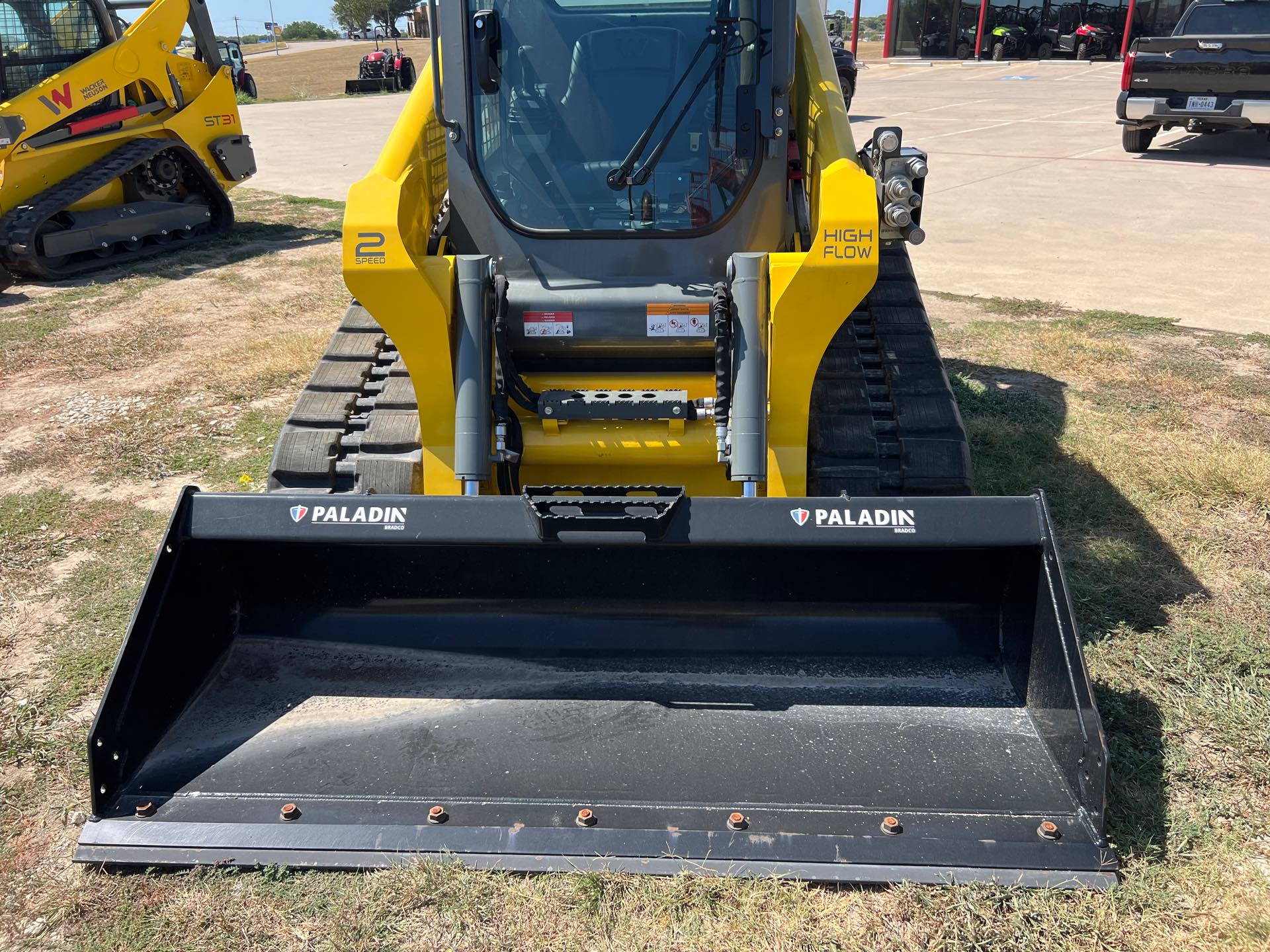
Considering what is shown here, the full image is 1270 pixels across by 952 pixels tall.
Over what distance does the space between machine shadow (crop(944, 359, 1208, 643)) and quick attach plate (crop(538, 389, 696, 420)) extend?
151cm

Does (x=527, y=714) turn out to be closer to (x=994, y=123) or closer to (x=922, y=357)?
(x=922, y=357)

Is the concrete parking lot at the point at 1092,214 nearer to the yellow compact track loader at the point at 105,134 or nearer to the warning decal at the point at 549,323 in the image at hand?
the warning decal at the point at 549,323

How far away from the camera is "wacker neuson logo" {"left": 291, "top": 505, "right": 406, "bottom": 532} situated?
10.4ft

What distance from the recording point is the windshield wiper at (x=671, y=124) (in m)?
3.91

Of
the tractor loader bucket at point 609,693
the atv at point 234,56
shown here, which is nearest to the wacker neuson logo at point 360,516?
the tractor loader bucket at point 609,693

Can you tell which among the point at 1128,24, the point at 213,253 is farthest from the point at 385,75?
the point at 213,253

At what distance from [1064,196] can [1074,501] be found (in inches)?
351

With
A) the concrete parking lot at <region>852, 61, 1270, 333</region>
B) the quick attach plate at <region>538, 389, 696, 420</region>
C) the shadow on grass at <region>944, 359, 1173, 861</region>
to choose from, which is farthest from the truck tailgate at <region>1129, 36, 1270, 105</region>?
the quick attach plate at <region>538, 389, 696, 420</region>

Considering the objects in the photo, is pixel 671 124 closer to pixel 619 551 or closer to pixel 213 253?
pixel 619 551

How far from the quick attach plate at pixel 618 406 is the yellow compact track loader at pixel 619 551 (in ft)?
0.05

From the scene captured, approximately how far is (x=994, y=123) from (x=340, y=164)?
1179cm

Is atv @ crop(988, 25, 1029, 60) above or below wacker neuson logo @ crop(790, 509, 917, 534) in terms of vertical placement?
below

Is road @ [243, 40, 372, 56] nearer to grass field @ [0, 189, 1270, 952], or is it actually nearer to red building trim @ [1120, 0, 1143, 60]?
red building trim @ [1120, 0, 1143, 60]

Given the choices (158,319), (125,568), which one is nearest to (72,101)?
(158,319)
